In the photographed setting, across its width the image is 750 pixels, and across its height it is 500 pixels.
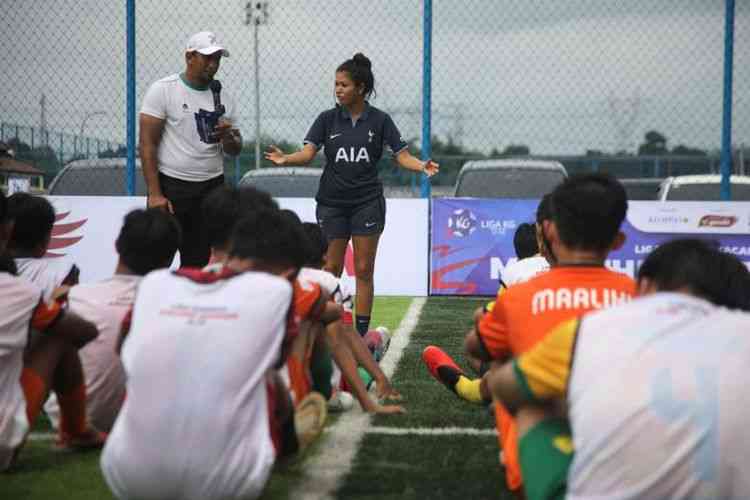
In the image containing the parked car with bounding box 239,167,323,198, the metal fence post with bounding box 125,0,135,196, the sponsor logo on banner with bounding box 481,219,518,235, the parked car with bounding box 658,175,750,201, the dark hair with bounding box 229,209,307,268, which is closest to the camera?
the dark hair with bounding box 229,209,307,268

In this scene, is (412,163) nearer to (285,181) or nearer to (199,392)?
(199,392)

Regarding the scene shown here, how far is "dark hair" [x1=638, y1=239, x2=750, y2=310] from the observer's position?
303 centimetres

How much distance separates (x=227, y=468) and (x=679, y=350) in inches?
56.4

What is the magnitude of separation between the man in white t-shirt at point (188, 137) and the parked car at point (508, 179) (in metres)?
6.57

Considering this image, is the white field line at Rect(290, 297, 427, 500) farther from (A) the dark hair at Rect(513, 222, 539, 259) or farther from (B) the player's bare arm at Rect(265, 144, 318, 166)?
(B) the player's bare arm at Rect(265, 144, 318, 166)

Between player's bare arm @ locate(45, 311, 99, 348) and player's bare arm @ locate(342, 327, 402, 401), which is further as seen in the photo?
player's bare arm @ locate(342, 327, 402, 401)

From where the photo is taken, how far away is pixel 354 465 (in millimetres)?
4383

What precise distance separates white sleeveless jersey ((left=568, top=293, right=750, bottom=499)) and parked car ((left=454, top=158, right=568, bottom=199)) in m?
10.2

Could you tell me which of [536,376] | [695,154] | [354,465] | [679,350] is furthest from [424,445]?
[695,154]

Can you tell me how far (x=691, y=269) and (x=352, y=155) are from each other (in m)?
4.77

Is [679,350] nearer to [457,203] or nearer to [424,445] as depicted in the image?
[424,445]

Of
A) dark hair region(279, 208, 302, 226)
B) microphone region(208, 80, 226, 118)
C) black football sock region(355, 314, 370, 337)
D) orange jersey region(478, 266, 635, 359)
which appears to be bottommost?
black football sock region(355, 314, 370, 337)

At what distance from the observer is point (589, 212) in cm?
337

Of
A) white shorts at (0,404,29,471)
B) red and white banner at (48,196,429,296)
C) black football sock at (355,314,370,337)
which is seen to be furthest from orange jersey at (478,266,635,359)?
red and white banner at (48,196,429,296)
